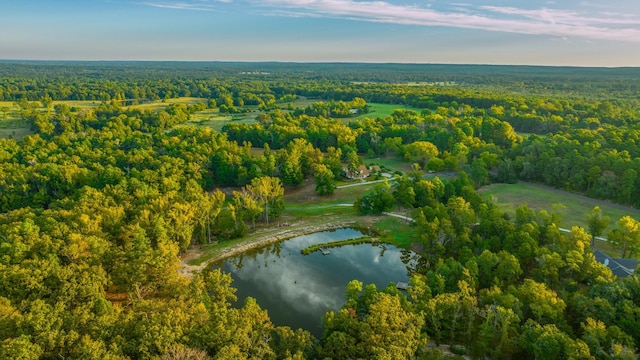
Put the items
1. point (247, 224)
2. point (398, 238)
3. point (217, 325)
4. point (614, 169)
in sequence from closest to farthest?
1. point (217, 325)
2. point (398, 238)
3. point (247, 224)
4. point (614, 169)

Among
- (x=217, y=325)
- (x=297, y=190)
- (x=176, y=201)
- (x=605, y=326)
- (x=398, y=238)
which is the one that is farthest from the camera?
(x=297, y=190)

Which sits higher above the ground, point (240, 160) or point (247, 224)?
point (240, 160)

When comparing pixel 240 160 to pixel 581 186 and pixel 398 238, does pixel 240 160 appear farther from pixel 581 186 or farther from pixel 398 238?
pixel 581 186

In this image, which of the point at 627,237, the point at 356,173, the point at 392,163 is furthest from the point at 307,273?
the point at 392,163

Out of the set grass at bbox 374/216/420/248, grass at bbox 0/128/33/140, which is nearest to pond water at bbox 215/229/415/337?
grass at bbox 374/216/420/248

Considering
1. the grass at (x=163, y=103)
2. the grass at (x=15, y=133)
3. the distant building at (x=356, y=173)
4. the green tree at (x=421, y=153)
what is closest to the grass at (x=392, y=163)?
the green tree at (x=421, y=153)

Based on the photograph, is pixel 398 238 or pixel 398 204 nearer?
pixel 398 238

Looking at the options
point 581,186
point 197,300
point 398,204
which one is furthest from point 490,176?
point 197,300
